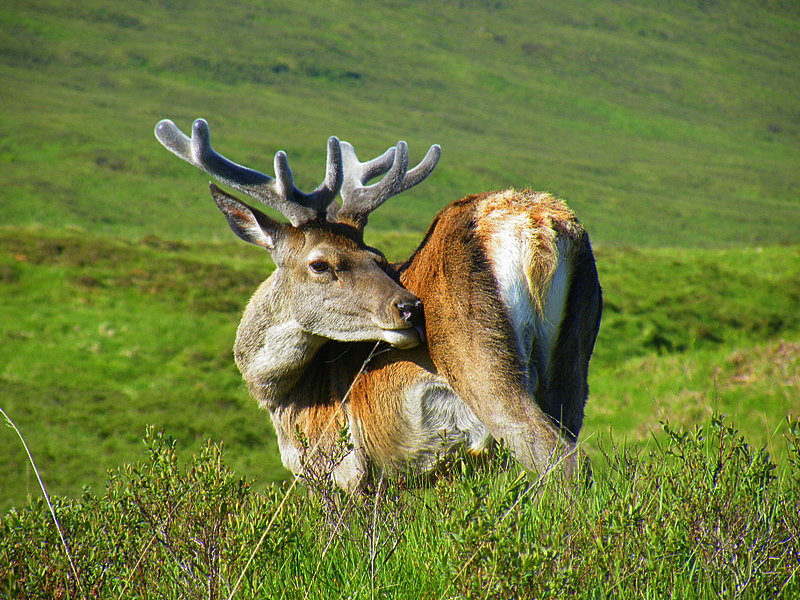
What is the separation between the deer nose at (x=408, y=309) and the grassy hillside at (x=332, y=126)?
3698 centimetres

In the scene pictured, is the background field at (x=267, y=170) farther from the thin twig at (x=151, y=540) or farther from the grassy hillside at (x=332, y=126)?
the thin twig at (x=151, y=540)

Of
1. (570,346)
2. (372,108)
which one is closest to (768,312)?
(570,346)

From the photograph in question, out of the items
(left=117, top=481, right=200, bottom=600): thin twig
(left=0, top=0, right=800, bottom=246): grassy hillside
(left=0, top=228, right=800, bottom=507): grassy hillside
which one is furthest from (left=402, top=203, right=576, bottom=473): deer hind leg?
(left=0, top=0, right=800, bottom=246): grassy hillside

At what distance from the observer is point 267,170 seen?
72.5 metres

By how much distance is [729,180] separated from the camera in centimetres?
12769

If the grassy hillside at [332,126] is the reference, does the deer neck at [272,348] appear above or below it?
above

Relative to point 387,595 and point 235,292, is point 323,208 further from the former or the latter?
point 235,292

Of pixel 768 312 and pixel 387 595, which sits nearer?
pixel 387 595

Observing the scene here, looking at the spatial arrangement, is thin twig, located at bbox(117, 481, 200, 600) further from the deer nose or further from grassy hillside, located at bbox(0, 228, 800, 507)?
grassy hillside, located at bbox(0, 228, 800, 507)

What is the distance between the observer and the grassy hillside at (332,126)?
72.6m

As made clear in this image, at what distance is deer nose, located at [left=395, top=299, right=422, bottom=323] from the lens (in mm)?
5492

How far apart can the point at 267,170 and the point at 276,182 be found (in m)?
67.9

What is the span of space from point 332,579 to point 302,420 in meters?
2.47

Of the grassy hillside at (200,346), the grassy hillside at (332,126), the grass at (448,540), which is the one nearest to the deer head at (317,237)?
the grass at (448,540)
